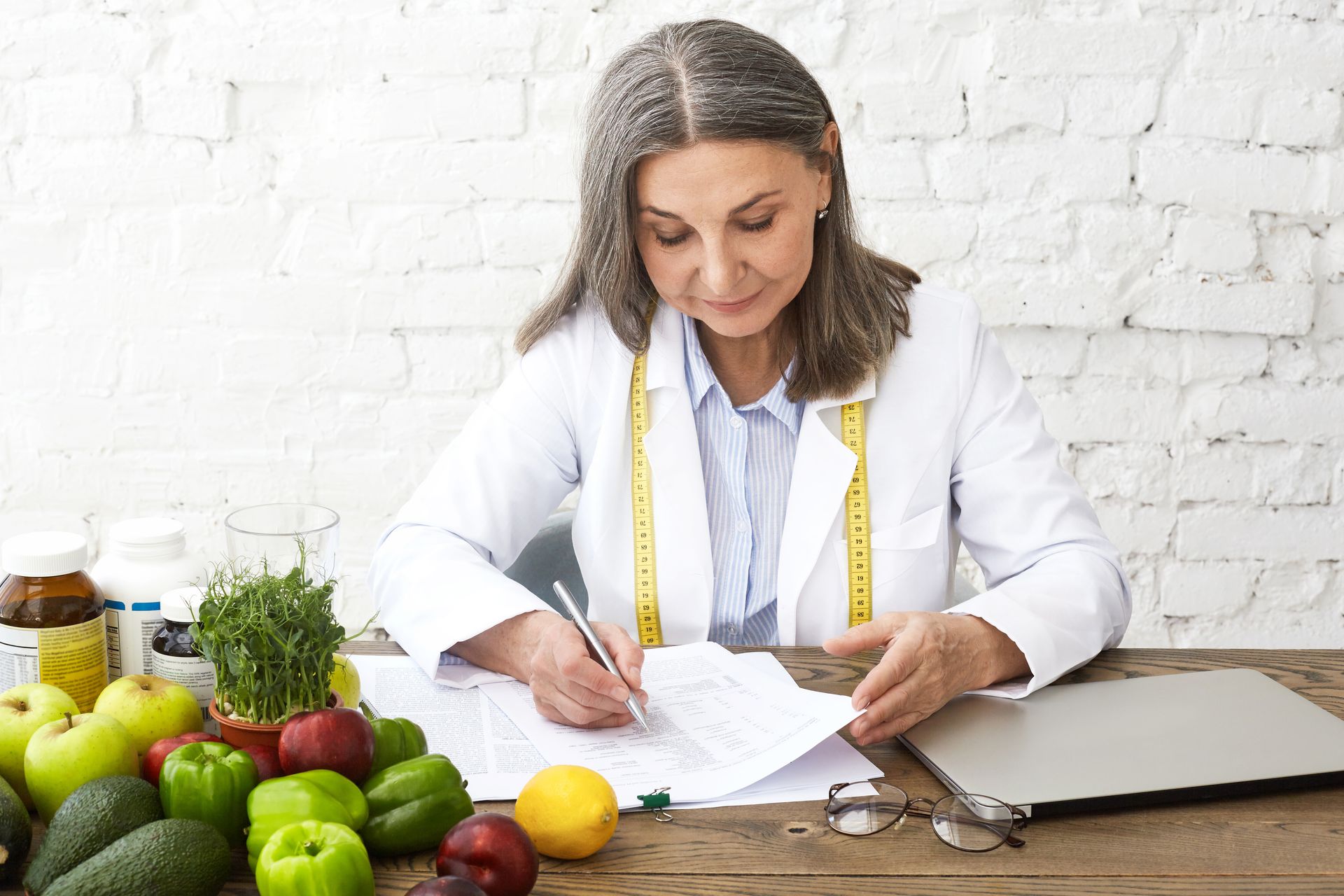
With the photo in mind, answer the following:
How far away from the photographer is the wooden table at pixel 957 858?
105 centimetres

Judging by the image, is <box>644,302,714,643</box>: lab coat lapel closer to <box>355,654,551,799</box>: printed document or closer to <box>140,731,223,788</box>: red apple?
<box>355,654,551,799</box>: printed document

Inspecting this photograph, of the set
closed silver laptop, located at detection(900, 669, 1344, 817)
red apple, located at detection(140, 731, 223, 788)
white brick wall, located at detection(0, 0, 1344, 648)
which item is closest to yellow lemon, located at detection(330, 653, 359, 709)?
red apple, located at detection(140, 731, 223, 788)

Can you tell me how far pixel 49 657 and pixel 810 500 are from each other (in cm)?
110

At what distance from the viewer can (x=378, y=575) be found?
5.80ft

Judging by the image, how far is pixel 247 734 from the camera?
113 centimetres

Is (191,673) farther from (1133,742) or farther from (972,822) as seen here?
(1133,742)

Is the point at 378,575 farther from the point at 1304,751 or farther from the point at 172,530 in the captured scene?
the point at 1304,751

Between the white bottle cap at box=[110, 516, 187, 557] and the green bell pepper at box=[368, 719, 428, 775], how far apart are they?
0.36 meters

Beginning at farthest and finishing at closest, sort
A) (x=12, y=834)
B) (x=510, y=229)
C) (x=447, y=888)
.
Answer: (x=510, y=229) → (x=12, y=834) → (x=447, y=888)

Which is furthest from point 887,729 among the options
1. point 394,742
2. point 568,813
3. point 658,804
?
point 394,742

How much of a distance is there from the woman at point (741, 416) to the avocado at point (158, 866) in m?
0.69

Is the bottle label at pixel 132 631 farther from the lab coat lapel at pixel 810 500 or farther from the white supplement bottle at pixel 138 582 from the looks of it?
the lab coat lapel at pixel 810 500

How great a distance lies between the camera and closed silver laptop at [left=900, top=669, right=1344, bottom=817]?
3.92 ft

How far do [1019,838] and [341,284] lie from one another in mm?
2034
